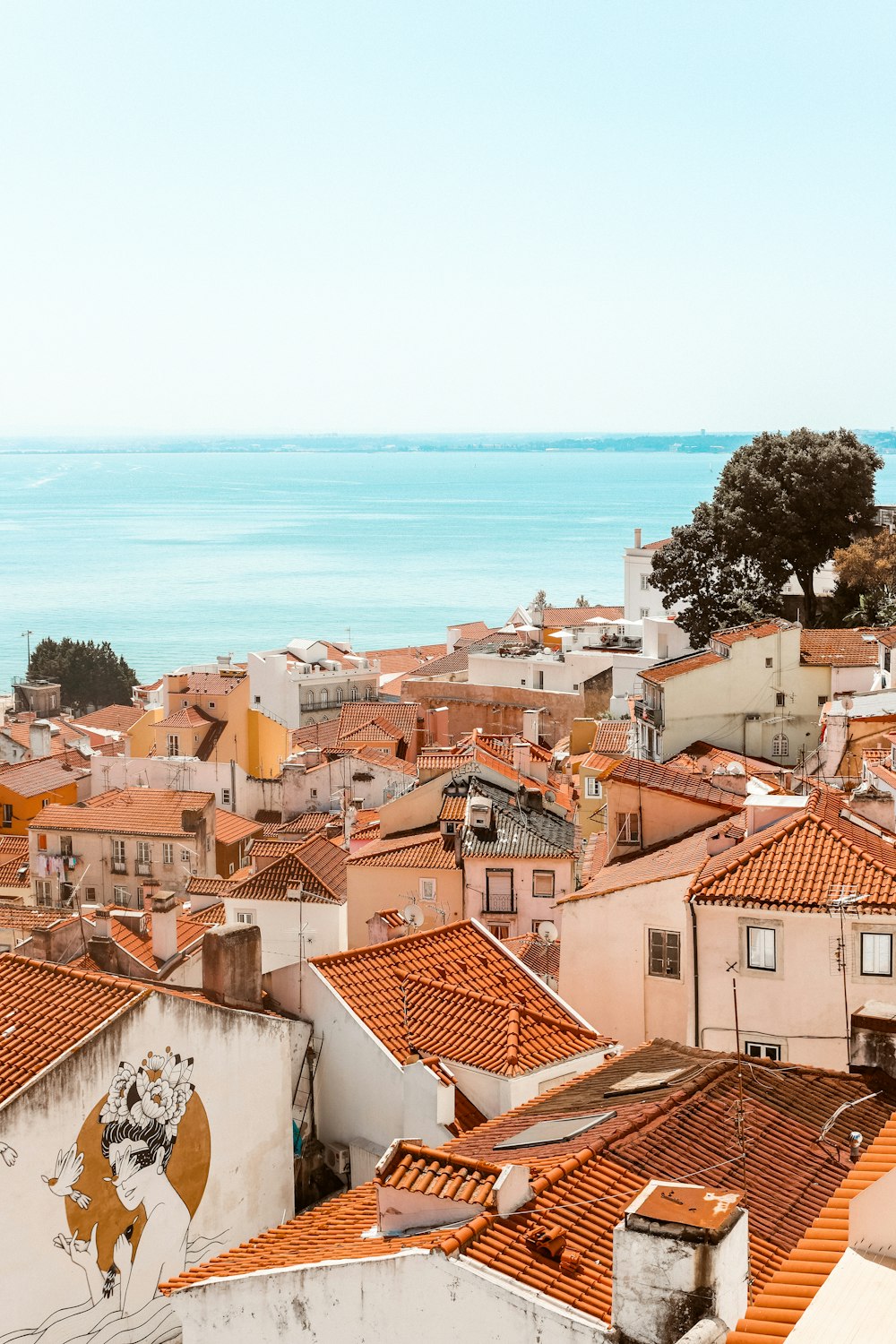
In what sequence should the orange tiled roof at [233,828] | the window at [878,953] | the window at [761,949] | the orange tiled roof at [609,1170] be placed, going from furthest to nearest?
the orange tiled roof at [233,828], the window at [761,949], the window at [878,953], the orange tiled roof at [609,1170]

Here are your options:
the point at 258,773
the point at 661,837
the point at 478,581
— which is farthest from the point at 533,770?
the point at 478,581

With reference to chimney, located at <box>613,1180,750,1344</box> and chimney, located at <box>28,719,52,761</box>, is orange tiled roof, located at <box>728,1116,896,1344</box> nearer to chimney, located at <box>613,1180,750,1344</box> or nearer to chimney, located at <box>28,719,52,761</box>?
chimney, located at <box>613,1180,750,1344</box>

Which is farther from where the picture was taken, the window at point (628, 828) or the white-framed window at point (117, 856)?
the white-framed window at point (117, 856)

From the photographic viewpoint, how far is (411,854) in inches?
945

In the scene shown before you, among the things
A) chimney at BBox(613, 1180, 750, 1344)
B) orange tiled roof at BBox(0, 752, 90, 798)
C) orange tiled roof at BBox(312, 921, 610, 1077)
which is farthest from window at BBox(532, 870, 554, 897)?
orange tiled roof at BBox(0, 752, 90, 798)

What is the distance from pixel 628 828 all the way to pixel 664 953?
3452mm

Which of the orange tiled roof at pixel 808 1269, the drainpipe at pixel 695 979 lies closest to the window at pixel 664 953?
the drainpipe at pixel 695 979

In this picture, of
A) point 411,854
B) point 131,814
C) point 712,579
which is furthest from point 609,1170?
point 712,579

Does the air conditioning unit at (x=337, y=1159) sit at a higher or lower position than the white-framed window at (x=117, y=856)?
higher

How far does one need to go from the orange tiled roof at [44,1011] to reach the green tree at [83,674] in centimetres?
7257

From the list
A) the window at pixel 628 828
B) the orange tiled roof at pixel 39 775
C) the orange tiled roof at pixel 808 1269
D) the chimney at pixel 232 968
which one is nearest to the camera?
the orange tiled roof at pixel 808 1269

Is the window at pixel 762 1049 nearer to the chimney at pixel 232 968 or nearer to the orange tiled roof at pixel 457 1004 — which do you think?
the orange tiled roof at pixel 457 1004

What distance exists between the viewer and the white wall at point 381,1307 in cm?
680

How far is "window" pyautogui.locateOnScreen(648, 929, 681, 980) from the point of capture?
14539 mm
